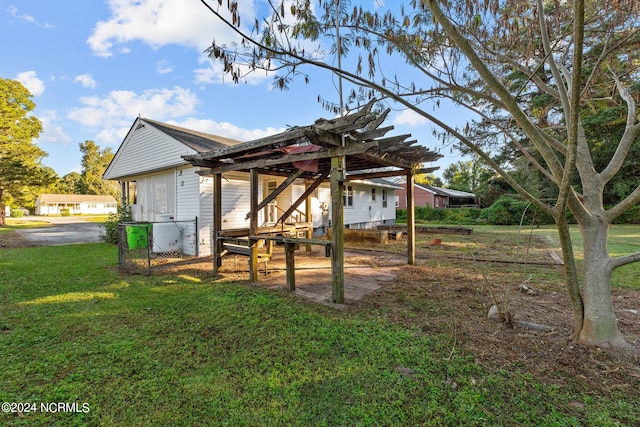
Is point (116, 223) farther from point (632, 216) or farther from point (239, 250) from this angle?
point (632, 216)

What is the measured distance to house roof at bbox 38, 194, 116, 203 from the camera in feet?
149

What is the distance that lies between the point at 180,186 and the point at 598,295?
10440mm

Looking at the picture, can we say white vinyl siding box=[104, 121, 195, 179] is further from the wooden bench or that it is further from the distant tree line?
the distant tree line

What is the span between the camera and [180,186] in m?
9.56

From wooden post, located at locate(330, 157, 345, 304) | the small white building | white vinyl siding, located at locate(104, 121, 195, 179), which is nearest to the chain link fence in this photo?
A: white vinyl siding, located at locate(104, 121, 195, 179)

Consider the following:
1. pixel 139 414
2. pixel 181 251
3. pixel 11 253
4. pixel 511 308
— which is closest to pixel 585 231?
pixel 511 308

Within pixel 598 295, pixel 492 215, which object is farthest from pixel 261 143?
pixel 492 215

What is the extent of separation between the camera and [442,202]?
3925 cm

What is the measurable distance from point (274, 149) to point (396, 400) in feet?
14.4

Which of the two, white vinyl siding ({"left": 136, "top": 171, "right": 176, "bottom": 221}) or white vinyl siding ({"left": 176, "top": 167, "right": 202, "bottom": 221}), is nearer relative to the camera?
white vinyl siding ({"left": 176, "top": 167, "right": 202, "bottom": 221})

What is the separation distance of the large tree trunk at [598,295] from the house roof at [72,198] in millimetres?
60973

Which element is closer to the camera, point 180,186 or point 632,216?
point 180,186

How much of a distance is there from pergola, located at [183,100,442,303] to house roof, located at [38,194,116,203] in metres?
55.2

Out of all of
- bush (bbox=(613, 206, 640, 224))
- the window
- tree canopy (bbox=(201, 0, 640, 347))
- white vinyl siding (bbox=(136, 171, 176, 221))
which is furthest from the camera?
bush (bbox=(613, 206, 640, 224))
